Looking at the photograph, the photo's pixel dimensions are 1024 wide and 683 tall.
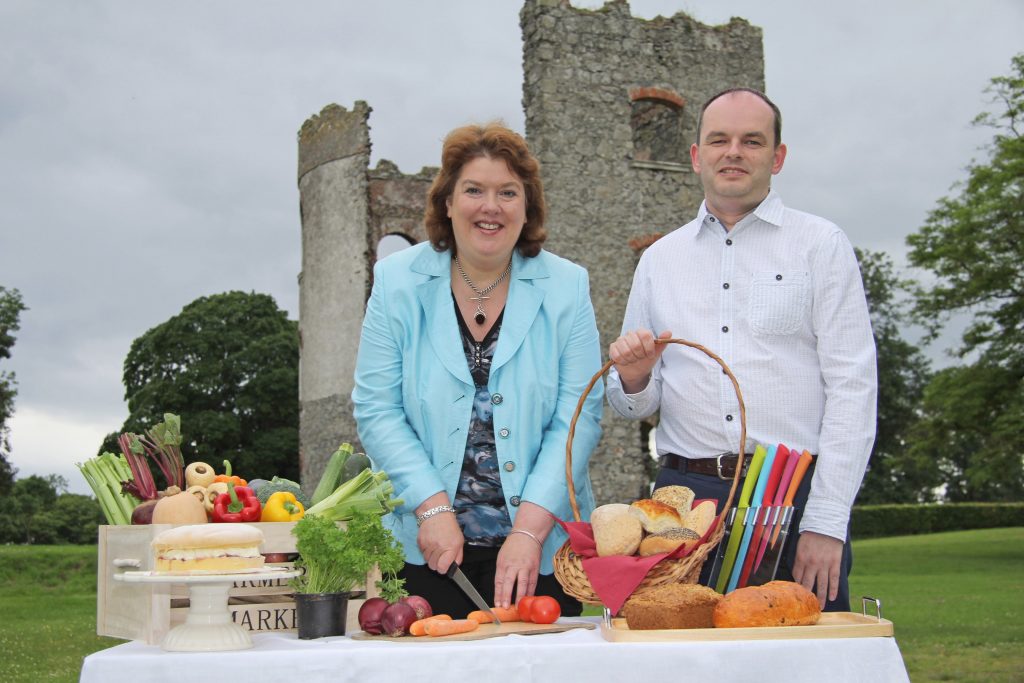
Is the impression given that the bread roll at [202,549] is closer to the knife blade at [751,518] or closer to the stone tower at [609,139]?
the knife blade at [751,518]

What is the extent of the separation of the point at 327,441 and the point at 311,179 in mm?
5975

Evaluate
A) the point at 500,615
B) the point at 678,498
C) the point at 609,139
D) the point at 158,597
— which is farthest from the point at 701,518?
the point at 609,139

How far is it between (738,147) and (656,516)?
143cm

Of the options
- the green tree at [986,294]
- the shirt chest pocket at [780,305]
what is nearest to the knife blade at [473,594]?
the shirt chest pocket at [780,305]

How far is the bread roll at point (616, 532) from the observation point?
9.43 ft

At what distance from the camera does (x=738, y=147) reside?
3.62 m

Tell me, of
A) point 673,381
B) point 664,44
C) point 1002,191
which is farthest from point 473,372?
point 1002,191

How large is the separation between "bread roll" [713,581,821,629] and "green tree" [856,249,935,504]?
39924 millimetres

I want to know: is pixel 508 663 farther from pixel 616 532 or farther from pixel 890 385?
pixel 890 385

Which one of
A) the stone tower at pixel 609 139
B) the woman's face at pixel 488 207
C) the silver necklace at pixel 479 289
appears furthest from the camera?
the stone tower at pixel 609 139

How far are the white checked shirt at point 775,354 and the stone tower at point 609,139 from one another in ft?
45.3

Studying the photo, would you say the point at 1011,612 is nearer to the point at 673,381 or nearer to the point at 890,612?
the point at 890,612

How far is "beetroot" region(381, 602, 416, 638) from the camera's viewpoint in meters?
2.82

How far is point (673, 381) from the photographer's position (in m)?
3.66
